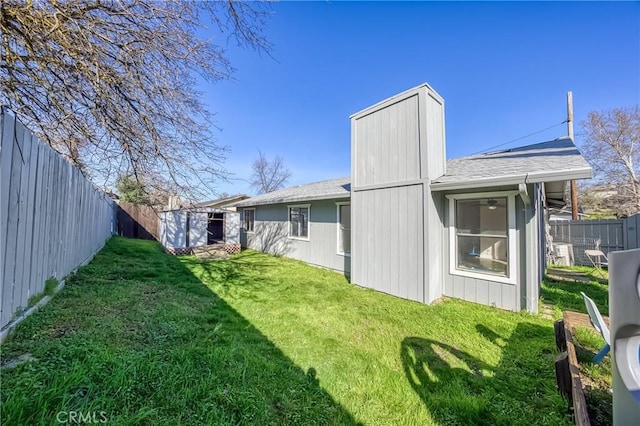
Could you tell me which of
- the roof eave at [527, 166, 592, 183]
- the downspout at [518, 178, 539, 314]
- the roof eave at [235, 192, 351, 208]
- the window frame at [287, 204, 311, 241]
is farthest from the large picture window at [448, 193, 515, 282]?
the window frame at [287, 204, 311, 241]

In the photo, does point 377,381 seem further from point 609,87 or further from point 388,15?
point 609,87

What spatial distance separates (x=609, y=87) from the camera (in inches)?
347

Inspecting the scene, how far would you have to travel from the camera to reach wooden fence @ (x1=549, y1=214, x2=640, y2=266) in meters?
9.09

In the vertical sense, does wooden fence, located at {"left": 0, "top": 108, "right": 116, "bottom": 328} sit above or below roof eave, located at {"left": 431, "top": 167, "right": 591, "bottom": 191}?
below

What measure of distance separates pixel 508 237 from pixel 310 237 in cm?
615

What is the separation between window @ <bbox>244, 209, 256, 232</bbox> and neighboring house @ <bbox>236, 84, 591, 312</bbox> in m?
8.04

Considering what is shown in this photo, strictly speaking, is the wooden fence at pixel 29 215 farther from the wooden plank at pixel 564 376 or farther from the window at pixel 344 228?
the window at pixel 344 228

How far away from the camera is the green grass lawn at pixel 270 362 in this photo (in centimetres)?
200

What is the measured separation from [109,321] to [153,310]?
729 mm

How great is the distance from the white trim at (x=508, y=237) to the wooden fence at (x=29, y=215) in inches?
255

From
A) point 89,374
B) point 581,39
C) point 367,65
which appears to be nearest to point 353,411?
point 89,374

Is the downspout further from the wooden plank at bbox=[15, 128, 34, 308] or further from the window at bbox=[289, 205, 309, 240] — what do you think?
the wooden plank at bbox=[15, 128, 34, 308]

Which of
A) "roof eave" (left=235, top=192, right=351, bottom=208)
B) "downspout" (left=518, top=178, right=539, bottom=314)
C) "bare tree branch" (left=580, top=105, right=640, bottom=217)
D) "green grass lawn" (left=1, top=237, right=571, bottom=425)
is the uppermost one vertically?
"bare tree branch" (left=580, top=105, right=640, bottom=217)

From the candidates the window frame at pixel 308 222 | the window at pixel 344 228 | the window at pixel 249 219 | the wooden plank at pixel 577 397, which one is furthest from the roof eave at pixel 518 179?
the window at pixel 249 219
